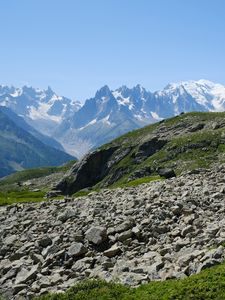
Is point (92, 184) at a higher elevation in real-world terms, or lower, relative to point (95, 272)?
lower

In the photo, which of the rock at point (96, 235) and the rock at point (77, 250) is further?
the rock at point (96, 235)

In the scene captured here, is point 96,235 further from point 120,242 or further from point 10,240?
point 10,240

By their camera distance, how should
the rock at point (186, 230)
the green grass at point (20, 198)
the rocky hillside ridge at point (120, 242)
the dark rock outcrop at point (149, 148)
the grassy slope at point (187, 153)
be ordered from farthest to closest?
the dark rock outcrop at point (149, 148) < the grassy slope at point (187, 153) < the green grass at point (20, 198) < the rock at point (186, 230) < the rocky hillside ridge at point (120, 242)

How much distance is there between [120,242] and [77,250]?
9.59 ft

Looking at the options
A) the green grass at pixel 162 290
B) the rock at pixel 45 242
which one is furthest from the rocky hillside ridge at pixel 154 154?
the green grass at pixel 162 290

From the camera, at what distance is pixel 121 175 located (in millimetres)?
157500

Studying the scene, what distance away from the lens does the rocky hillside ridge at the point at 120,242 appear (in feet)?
80.7

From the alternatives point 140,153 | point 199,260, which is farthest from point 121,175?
point 199,260

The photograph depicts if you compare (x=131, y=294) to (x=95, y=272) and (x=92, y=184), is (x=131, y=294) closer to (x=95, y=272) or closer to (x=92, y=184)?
(x=95, y=272)

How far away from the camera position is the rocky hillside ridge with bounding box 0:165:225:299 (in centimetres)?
2459

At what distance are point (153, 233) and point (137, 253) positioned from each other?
2.49m

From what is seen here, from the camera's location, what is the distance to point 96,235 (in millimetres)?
31141

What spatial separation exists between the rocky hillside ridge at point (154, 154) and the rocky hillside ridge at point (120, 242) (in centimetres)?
7849

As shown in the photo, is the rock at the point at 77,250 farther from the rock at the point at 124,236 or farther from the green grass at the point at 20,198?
the green grass at the point at 20,198
